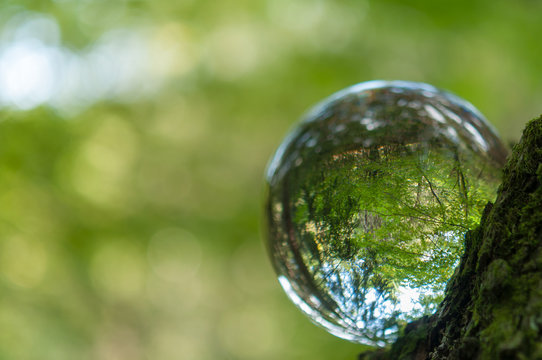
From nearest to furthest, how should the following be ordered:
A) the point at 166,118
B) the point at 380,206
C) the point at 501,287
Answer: the point at 501,287 → the point at 380,206 → the point at 166,118

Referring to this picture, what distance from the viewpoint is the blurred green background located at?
471 centimetres

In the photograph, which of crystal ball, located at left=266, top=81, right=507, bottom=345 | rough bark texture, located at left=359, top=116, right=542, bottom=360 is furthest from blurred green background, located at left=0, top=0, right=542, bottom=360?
rough bark texture, located at left=359, top=116, right=542, bottom=360

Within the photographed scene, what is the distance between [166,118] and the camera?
643 centimetres

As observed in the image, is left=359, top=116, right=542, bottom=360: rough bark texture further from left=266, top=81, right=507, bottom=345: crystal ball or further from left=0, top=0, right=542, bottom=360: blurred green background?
left=0, top=0, right=542, bottom=360: blurred green background

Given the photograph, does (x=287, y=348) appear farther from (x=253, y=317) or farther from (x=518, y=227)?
(x=518, y=227)

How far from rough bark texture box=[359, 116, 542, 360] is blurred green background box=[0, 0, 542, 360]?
3203 millimetres

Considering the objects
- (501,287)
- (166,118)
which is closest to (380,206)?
(501,287)

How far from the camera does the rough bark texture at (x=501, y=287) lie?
0.77 m

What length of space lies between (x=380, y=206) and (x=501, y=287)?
1.08ft

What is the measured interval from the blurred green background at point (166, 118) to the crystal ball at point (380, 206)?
2882 mm

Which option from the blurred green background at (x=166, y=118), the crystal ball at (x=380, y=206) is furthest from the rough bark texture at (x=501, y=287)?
the blurred green background at (x=166, y=118)

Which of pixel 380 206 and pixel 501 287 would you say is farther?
pixel 380 206

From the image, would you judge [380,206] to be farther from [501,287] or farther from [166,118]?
[166,118]

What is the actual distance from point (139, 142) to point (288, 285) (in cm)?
533
